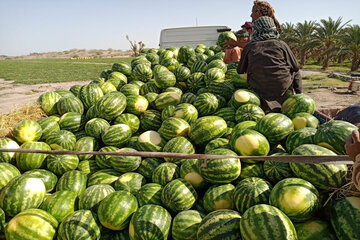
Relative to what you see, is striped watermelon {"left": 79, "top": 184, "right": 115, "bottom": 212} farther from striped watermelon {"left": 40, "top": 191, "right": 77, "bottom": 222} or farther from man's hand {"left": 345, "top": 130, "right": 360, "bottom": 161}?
man's hand {"left": 345, "top": 130, "right": 360, "bottom": 161}

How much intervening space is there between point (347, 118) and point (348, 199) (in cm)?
275

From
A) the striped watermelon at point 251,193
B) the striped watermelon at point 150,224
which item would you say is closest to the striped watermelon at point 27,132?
the striped watermelon at point 150,224

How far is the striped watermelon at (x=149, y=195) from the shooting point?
8.06 ft

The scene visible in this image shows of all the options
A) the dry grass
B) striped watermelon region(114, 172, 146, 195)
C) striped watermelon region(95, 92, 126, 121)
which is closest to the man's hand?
striped watermelon region(114, 172, 146, 195)

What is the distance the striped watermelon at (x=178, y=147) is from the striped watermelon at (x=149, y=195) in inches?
19.0

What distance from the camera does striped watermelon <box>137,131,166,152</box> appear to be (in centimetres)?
322

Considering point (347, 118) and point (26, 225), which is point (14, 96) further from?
point (347, 118)

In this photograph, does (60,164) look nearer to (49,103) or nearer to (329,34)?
(49,103)

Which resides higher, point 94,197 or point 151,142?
point 151,142

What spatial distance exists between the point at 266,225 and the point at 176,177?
1231 mm

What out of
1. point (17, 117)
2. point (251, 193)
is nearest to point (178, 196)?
point (251, 193)

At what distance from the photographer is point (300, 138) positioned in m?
2.65

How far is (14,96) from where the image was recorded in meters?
15.0

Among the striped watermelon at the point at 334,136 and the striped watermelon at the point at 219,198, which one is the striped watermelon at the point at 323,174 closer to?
the striped watermelon at the point at 334,136
